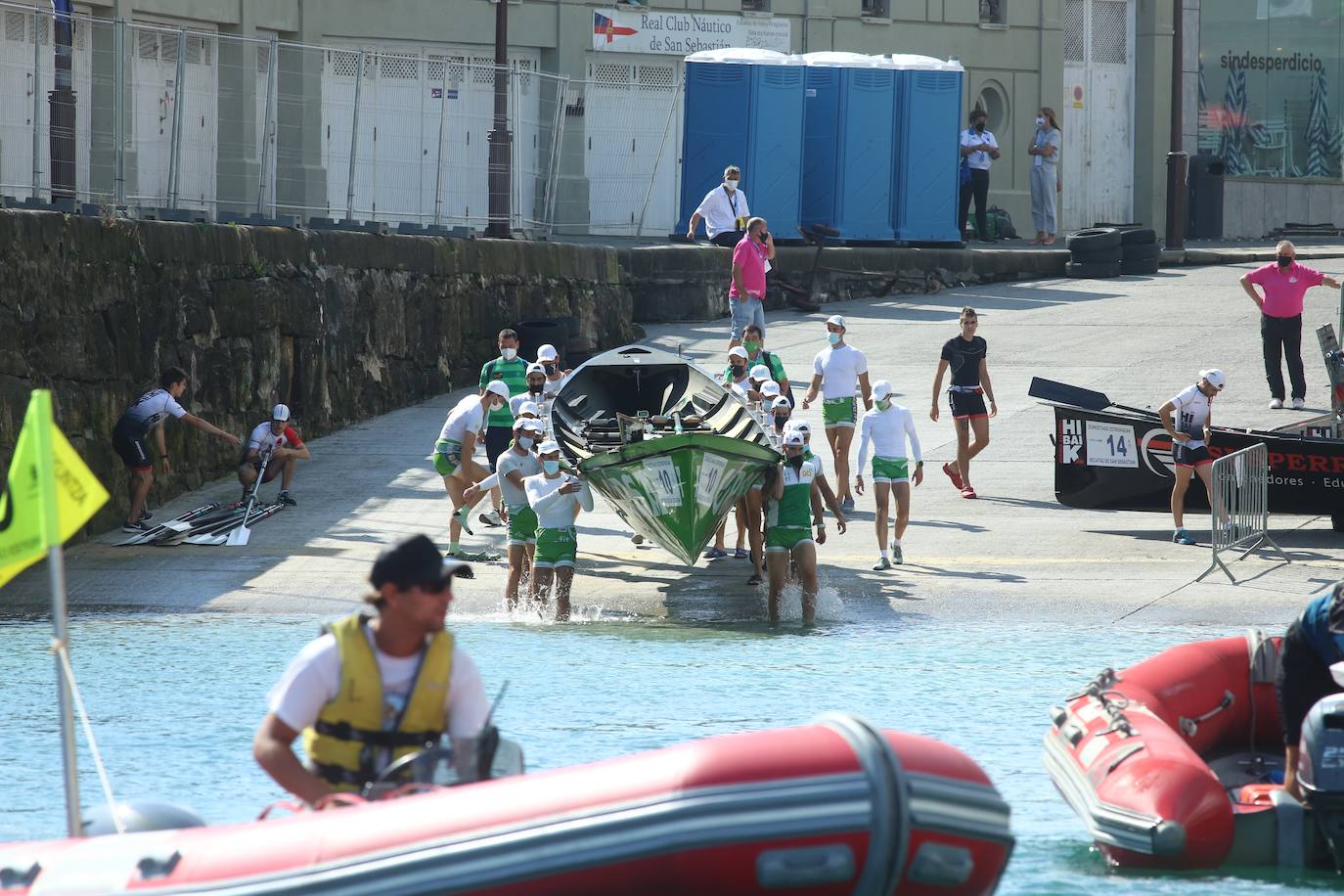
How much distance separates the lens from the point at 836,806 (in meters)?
5.98

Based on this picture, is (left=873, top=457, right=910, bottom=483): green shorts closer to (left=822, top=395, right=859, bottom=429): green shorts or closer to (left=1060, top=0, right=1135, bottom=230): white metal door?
(left=822, top=395, right=859, bottom=429): green shorts

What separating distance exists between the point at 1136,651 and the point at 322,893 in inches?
340

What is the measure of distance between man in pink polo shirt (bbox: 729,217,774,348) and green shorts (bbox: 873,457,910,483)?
698 centimetres

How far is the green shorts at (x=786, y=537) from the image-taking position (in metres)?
14.3

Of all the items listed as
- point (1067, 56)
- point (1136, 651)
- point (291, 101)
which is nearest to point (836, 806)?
Answer: point (1136, 651)

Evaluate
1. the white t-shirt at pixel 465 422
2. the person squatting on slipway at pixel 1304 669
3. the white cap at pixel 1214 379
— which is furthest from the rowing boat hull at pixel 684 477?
the person squatting on slipway at pixel 1304 669

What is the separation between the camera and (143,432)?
16984 millimetres

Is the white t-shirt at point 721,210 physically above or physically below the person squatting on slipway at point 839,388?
above

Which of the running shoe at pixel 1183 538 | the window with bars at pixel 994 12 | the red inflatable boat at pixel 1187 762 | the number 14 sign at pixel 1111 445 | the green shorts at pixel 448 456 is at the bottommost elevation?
the red inflatable boat at pixel 1187 762

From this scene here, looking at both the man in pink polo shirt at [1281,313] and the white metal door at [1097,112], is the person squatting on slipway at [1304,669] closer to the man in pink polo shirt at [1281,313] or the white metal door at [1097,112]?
the man in pink polo shirt at [1281,313]

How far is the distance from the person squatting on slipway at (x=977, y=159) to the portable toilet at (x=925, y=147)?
2.97 feet

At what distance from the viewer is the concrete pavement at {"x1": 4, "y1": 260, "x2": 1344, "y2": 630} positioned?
48.5 feet

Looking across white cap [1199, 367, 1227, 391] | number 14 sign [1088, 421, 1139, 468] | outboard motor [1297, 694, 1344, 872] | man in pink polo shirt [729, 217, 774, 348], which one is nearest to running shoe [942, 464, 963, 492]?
number 14 sign [1088, 421, 1139, 468]

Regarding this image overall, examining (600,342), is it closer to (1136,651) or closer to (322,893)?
(1136,651)
